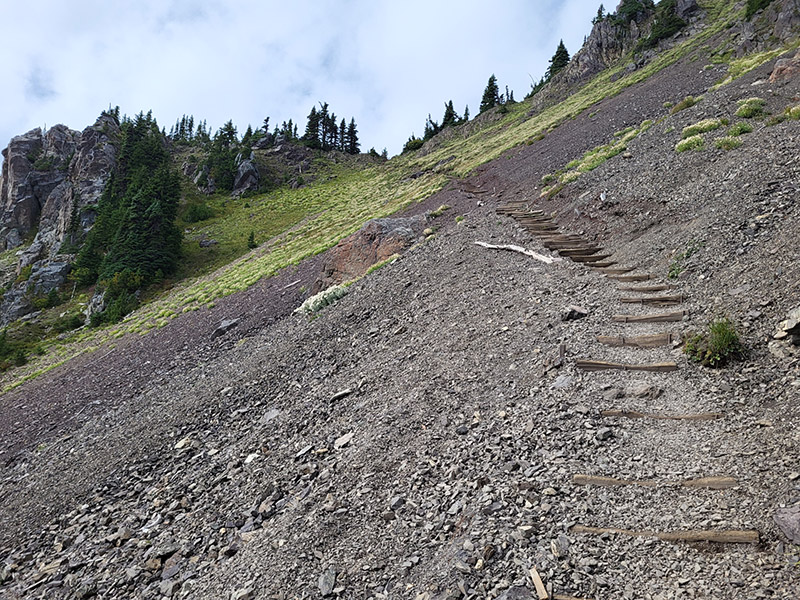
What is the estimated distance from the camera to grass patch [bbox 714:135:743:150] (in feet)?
48.5

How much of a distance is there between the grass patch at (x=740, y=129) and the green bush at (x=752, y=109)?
188 centimetres

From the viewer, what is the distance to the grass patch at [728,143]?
14768 millimetres

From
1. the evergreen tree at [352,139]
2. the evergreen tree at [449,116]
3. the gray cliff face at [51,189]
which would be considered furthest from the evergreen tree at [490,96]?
the gray cliff face at [51,189]

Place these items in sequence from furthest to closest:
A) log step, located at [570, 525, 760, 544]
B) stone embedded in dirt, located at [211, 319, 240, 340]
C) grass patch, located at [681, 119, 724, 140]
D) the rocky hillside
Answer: stone embedded in dirt, located at [211, 319, 240, 340]
grass patch, located at [681, 119, 724, 140]
the rocky hillside
log step, located at [570, 525, 760, 544]

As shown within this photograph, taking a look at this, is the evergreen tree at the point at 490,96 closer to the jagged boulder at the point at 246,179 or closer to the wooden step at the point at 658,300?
the jagged boulder at the point at 246,179

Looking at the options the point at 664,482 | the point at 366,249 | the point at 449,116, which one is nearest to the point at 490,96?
the point at 449,116

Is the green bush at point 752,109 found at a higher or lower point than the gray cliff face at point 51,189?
lower

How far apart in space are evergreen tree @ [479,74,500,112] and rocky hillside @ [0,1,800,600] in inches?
3569

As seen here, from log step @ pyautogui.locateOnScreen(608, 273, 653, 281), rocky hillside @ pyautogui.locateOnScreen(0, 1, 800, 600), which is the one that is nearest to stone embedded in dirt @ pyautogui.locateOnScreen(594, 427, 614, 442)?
rocky hillside @ pyautogui.locateOnScreen(0, 1, 800, 600)

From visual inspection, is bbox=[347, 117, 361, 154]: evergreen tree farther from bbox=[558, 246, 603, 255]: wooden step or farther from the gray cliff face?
bbox=[558, 246, 603, 255]: wooden step

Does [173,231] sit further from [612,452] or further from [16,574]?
[612,452]

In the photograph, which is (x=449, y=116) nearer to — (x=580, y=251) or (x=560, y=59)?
(x=560, y=59)

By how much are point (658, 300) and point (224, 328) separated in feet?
64.5

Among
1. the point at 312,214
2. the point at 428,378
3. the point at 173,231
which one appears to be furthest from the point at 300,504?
the point at 312,214
